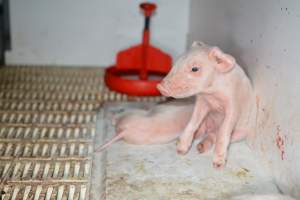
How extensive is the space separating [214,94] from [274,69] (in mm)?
194

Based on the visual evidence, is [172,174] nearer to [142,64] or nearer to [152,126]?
[152,126]

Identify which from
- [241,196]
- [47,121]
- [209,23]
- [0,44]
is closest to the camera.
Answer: [241,196]

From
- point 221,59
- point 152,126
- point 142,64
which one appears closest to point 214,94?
point 221,59

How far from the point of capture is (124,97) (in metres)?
2.13

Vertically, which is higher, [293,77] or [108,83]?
[293,77]

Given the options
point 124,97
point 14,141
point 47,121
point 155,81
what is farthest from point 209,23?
point 14,141

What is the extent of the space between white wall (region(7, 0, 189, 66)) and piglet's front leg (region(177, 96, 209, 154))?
951 mm

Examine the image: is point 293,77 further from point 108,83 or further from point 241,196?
point 108,83

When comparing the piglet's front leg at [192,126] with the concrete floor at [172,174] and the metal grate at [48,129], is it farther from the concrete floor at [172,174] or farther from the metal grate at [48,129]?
the metal grate at [48,129]

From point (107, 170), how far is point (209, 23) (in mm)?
895

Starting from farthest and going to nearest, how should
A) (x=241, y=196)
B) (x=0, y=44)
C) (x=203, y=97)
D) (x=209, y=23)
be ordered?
(x=0, y=44), (x=209, y=23), (x=203, y=97), (x=241, y=196)

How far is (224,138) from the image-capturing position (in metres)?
1.52

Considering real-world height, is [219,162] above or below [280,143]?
below

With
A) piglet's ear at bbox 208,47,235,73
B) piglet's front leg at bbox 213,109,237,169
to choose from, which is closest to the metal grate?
piglet's front leg at bbox 213,109,237,169
